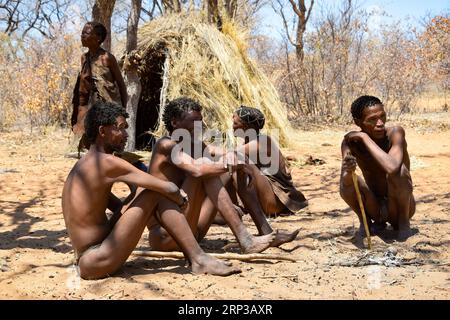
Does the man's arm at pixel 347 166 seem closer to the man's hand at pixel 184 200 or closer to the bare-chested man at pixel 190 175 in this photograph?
the bare-chested man at pixel 190 175

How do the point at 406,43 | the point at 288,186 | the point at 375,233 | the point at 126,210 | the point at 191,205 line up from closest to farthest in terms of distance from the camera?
the point at 126,210
the point at 191,205
the point at 375,233
the point at 288,186
the point at 406,43

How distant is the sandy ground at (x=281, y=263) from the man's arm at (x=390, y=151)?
51 centimetres

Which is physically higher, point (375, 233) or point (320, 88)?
point (320, 88)

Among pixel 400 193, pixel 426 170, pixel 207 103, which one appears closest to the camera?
pixel 400 193

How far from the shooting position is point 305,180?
658 centimetres

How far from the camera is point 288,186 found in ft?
16.2

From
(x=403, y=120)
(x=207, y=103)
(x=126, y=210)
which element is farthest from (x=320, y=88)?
(x=126, y=210)

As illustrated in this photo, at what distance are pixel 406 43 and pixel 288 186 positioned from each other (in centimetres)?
1006

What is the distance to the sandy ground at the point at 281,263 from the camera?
2.75 m

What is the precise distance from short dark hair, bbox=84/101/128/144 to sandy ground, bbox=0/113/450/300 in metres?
0.77

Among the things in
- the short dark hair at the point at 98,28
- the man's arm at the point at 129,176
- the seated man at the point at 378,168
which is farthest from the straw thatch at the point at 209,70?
the man's arm at the point at 129,176

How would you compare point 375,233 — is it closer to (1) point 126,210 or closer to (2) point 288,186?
(2) point 288,186

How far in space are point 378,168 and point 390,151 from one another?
22 cm

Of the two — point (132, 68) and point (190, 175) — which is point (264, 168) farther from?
point (132, 68)
